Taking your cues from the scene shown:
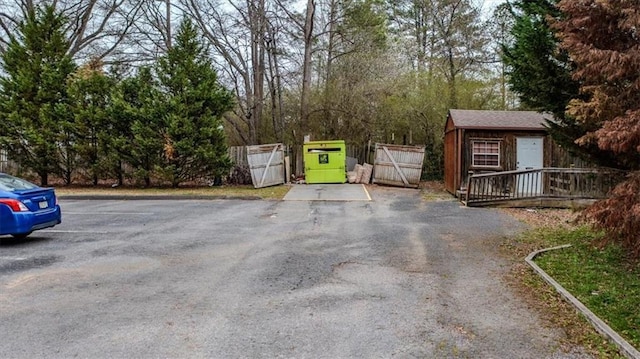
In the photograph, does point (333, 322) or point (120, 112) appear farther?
point (120, 112)

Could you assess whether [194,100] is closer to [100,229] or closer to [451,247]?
[100,229]

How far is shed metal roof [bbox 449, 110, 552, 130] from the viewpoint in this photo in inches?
620

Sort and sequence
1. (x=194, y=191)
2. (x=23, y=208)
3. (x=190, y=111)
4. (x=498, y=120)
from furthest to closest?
(x=190, y=111) < (x=194, y=191) < (x=498, y=120) < (x=23, y=208)

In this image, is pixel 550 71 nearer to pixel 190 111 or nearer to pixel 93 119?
pixel 190 111

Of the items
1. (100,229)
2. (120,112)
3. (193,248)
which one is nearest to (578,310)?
(193,248)

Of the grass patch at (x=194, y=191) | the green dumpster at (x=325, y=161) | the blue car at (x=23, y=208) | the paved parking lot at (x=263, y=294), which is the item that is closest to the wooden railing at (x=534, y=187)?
the paved parking lot at (x=263, y=294)

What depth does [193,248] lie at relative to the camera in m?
7.72

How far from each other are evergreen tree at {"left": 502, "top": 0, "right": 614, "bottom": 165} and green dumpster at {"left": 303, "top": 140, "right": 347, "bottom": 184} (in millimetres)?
11789

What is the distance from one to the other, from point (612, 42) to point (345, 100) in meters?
15.9

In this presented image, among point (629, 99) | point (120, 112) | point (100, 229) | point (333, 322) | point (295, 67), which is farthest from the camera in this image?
point (295, 67)

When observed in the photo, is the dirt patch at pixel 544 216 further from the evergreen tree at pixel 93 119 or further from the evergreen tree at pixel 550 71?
the evergreen tree at pixel 93 119

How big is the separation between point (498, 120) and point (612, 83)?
11.0 m

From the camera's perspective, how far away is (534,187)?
14500mm

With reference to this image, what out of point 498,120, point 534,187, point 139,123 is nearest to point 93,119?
point 139,123
